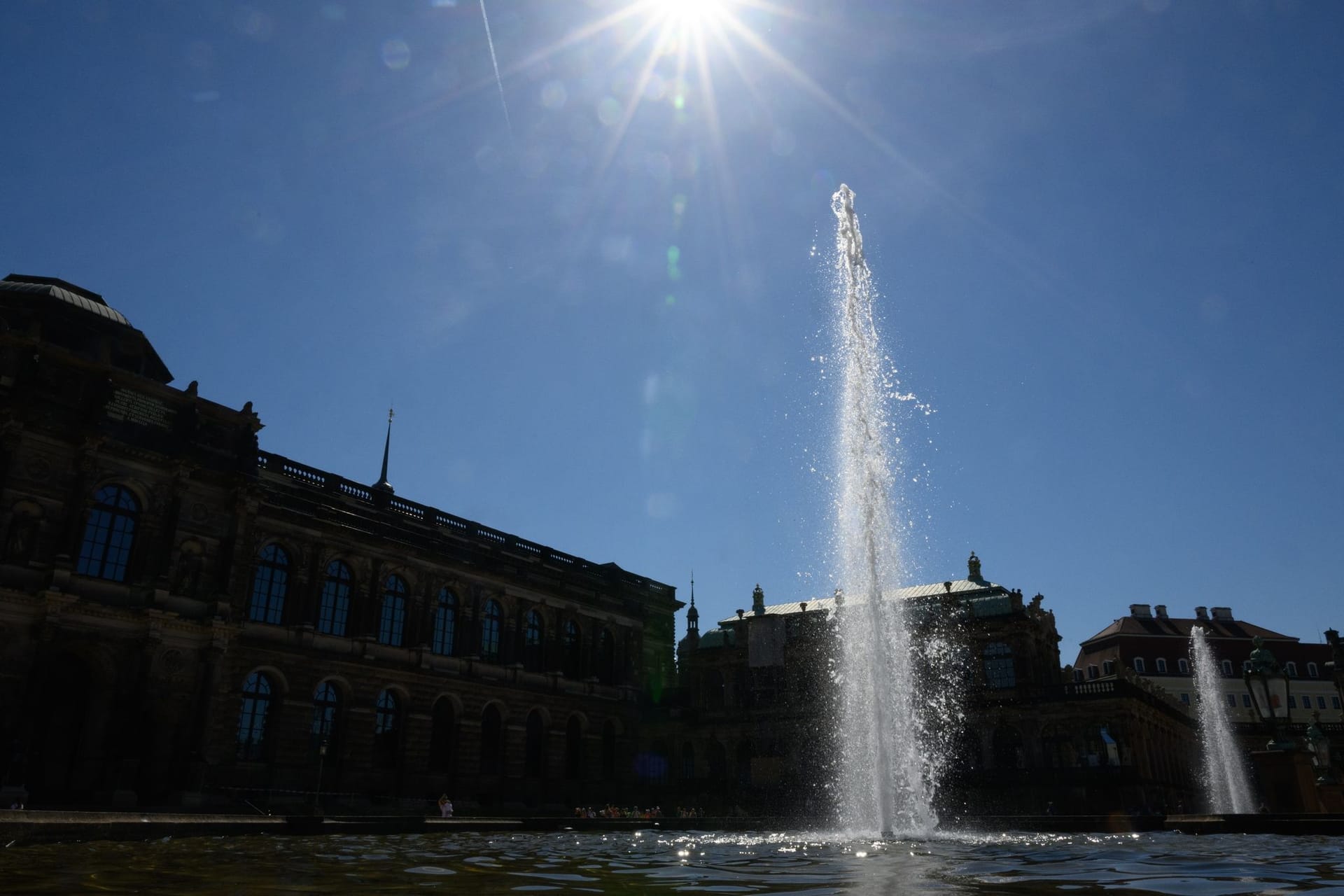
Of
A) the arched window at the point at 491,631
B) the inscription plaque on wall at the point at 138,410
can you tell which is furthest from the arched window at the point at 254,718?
the arched window at the point at 491,631

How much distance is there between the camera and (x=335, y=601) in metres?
37.1

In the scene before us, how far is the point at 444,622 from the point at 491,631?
8.78 feet

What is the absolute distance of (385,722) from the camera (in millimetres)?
37625

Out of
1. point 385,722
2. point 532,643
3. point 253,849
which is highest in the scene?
point 532,643

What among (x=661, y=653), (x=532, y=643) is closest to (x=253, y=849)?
(x=532, y=643)

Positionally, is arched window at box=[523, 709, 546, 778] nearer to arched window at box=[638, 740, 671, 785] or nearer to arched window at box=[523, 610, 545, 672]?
arched window at box=[523, 610, 545, 672]

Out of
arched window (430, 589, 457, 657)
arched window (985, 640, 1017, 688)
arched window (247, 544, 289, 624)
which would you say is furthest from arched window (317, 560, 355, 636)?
arched window (985, 640, 1017, 688)

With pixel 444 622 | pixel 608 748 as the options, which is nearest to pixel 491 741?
pixel 444 622

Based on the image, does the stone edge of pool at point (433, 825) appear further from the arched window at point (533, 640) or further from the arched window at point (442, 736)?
the arched window at point (533, 640)

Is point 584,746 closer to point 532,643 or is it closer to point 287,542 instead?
point 532,643

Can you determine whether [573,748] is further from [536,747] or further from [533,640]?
[533,640]

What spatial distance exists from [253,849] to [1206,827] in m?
19.9

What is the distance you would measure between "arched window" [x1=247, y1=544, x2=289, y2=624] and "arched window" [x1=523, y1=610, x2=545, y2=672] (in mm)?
12482

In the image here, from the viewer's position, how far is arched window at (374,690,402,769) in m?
37.0
